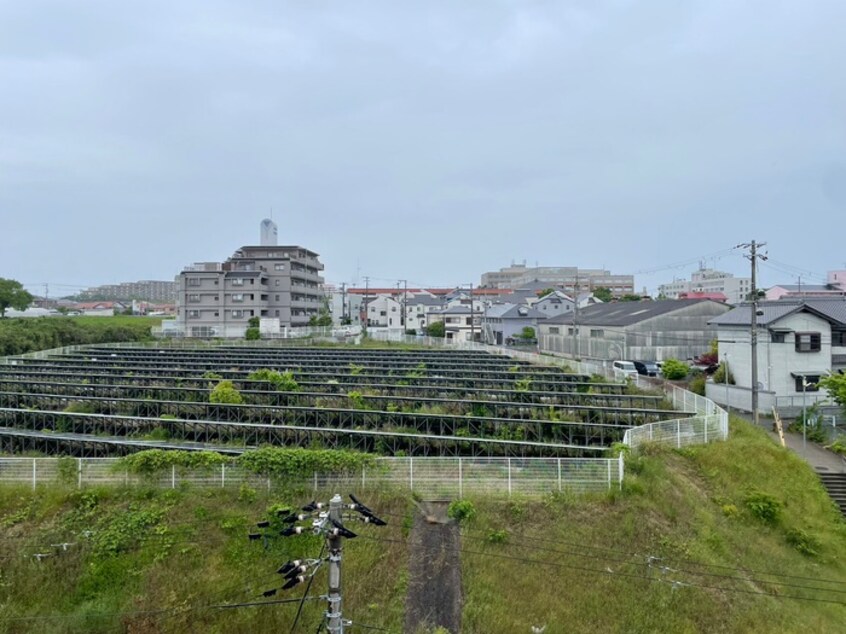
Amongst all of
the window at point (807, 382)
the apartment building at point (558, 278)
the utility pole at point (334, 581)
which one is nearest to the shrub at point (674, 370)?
the window at point (807, 382)

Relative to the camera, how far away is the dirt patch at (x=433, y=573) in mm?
8164

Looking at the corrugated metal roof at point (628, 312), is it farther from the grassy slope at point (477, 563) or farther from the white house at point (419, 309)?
the white house at point (419, 309)

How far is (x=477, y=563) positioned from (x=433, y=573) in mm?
795

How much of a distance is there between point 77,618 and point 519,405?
12.2 meters

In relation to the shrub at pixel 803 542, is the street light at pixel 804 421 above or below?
above

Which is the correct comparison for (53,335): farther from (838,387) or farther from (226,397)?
(838,387)

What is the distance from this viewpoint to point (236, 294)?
50344 millimetres

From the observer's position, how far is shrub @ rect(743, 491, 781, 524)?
11.0 metres

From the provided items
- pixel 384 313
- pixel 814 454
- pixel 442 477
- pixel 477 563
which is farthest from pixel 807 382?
pixel 384 313

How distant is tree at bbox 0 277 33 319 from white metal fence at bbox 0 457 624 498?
204ft

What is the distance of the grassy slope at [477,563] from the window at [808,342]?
13.1m

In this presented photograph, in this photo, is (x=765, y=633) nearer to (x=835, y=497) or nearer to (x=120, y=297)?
(x=835, y=497)

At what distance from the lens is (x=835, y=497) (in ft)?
43.8

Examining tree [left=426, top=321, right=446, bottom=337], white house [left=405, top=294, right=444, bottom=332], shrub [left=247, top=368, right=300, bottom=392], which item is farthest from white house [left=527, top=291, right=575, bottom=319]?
shrub [left=247, top=368, right=300, bottom=392]
